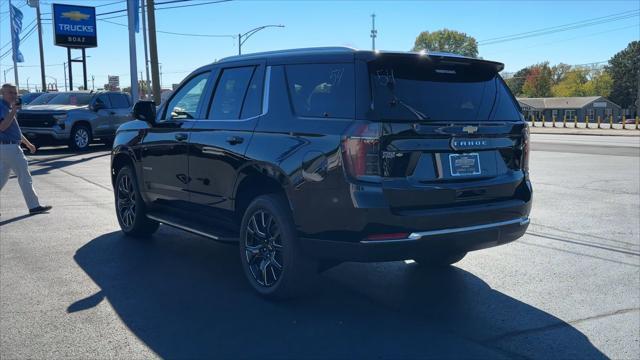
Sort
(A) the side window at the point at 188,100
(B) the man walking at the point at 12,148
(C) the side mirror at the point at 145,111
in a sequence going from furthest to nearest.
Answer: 1. (B) the man walking at the point at 12,148
2. (C) the side mirror at the point at 145,111
3. (A) the side window at the point at 188,100

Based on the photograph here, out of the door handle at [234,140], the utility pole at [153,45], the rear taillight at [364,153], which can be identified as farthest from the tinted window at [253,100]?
the utility pole at [153,45]

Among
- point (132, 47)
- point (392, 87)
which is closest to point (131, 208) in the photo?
point (392, 87)

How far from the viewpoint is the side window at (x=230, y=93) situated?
5.27 metres

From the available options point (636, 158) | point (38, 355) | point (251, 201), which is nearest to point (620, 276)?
point (251, 201)

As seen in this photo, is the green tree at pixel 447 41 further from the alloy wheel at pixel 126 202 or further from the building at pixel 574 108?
the alloy wheel at pixel 126 202

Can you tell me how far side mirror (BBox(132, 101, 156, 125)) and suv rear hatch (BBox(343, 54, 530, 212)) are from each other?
121 inches

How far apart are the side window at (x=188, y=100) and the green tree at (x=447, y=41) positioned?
13481cm

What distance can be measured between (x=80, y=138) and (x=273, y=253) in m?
16.2

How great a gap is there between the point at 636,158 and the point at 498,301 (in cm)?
1559

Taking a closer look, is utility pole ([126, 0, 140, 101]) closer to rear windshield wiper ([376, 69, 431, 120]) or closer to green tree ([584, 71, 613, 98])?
rear windshield wiper ([376, 69, 431, 120])

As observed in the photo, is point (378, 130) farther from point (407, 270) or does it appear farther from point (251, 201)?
point (407, 270)

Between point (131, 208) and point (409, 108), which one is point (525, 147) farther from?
point (131, 208)

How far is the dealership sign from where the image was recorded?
3262cm

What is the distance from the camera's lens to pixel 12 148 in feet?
28.0
